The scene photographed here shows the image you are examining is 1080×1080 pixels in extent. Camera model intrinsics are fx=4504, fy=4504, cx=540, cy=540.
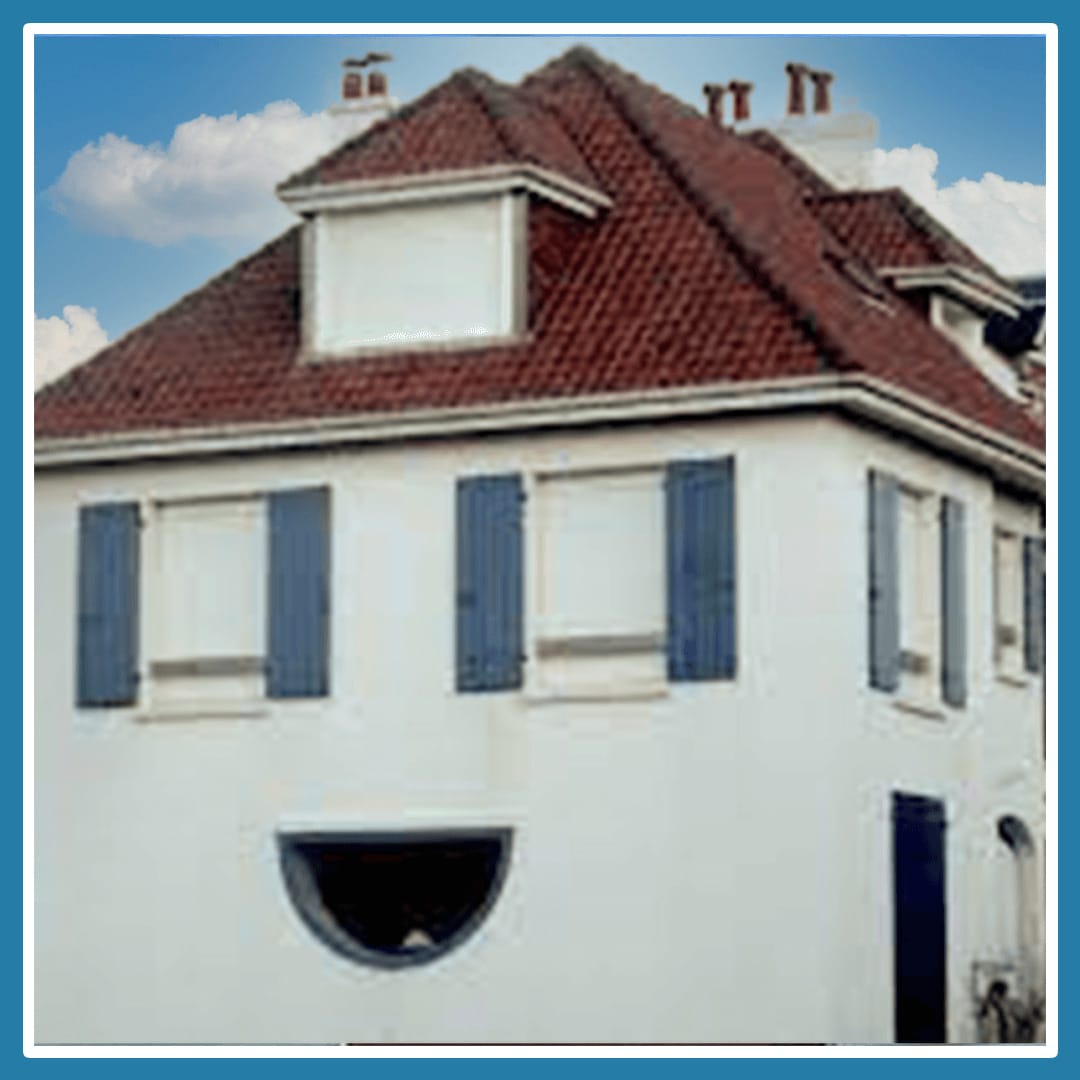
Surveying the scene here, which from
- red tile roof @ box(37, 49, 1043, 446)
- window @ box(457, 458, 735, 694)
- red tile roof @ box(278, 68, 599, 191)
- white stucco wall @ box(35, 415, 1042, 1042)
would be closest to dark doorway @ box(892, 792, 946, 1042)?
white stucco wall @ box(35, 415, 1042, 1042)

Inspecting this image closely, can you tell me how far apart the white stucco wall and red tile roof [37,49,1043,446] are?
59 centimetres

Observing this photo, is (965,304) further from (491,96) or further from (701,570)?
(701,570)

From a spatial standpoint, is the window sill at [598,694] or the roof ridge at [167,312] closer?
the window sill at [598,694]

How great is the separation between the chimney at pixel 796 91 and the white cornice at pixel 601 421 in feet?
18.7

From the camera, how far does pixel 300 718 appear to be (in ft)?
133

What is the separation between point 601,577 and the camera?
3950cm

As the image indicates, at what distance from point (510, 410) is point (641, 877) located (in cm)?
429

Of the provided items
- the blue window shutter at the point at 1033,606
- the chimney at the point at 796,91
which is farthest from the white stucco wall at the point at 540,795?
the chimney at the point at 796,91

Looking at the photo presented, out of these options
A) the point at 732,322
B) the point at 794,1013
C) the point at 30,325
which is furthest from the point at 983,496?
the point at 30,325

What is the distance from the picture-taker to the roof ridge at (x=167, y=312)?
42812 millimetres

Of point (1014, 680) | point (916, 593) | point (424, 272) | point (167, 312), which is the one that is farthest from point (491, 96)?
point (1014, 680)

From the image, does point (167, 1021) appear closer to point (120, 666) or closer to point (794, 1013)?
point (120, 666)

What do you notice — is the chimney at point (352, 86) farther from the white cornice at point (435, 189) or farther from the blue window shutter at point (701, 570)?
the blue window shutter at point (701, 570)

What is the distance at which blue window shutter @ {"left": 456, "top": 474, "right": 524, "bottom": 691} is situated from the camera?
39.7 meters
